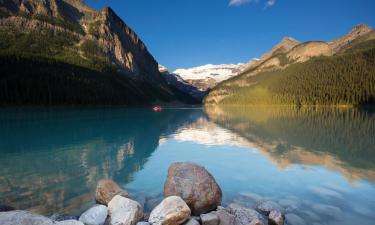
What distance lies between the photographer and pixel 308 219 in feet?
42.9

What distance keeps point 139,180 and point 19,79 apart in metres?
118

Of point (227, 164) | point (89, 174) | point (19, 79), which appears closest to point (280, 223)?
point (227, 164)

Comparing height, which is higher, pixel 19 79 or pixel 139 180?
pixel 19 79

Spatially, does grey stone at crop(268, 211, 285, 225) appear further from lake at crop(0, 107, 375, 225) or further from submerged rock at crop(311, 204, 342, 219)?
submerged rock at crop(311, 204, 342, 219)

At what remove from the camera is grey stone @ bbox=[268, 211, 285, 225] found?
1219cm

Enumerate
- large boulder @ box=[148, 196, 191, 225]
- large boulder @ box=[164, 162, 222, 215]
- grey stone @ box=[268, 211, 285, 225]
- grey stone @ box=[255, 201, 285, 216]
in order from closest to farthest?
1. large boulder @ box=[148, 196, 191, 225]
2. grey stone @ box=[268, 211, 285, 225]
3. large boulder @ box=[164, 162, 222, 215]
4. grey stone @ box=[255, 201, 285, 216]

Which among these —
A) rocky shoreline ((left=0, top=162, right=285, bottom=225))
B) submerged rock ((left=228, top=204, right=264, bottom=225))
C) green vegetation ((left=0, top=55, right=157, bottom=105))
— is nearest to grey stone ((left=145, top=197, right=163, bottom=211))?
rocky shoreline ((left=0, top=162, right=285, bottom=225))

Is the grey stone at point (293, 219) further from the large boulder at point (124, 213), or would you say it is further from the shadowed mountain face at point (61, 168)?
the shadowed mountain face at point (61, 168)

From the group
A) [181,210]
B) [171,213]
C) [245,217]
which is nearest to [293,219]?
[245,217]

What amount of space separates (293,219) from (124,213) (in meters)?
7.62

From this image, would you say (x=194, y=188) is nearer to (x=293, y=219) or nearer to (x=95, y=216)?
(x=95, y=216)

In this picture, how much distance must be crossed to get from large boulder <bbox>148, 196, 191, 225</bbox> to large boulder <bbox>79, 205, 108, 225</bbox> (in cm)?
196

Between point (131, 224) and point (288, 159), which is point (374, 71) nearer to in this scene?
point (288, 159)

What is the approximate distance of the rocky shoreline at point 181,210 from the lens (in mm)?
11305
